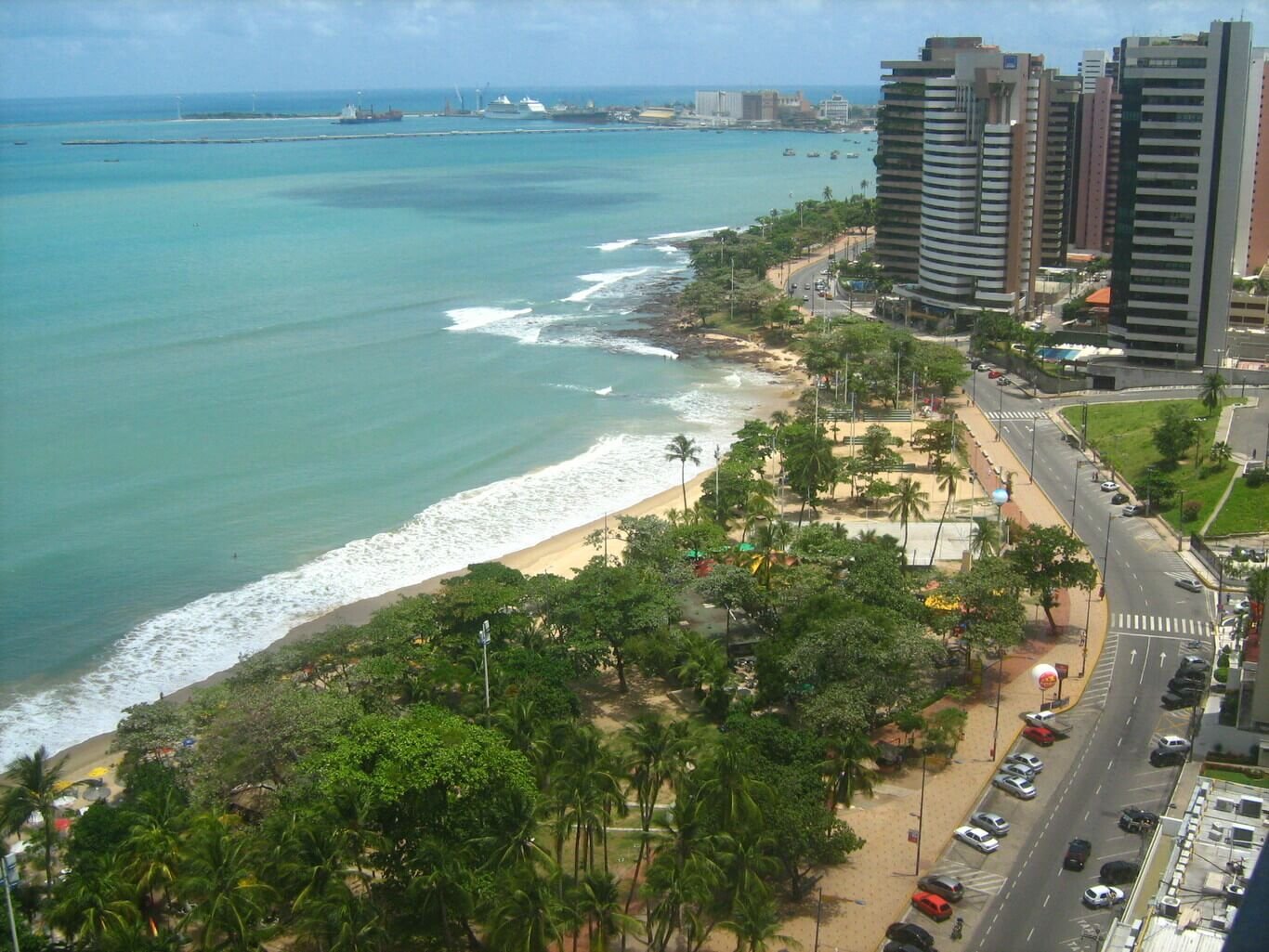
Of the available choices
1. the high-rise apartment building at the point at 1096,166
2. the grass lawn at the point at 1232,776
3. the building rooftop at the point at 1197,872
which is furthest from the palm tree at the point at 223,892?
the high-rise apartment building at the point at 1096,166

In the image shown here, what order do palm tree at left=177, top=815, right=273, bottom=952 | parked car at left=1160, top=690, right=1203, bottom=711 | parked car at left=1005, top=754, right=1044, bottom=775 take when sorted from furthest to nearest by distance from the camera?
parked car at left=1160, top=690, right=1203, bottom=711 < parked car at left=1005, top=754, right=1044, bottom=775 < palm tree at left=177, top=815, right=273, bottom=952

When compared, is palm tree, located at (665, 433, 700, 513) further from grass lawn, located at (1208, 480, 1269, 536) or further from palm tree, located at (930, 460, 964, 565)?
grass lawn, located at (1208, 480, 1269, 536)

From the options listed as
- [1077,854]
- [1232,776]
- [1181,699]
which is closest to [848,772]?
[1077,854]

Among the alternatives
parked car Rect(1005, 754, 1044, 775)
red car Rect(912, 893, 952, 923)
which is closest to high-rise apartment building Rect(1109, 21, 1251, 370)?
parked car Rect(1005, 754, 1044, 775)

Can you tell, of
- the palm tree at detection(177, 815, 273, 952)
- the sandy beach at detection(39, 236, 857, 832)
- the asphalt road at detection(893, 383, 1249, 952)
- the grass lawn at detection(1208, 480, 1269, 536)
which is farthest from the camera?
the grass lawn at detection(1208, 480, 1269, 536)

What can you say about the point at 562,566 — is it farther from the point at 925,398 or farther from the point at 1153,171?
the point at 1153,171

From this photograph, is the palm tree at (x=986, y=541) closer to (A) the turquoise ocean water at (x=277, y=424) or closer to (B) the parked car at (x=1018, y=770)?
(B) the parked car at (x=1018, y=770)

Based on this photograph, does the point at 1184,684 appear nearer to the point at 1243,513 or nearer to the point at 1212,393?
the point at 1243,513
